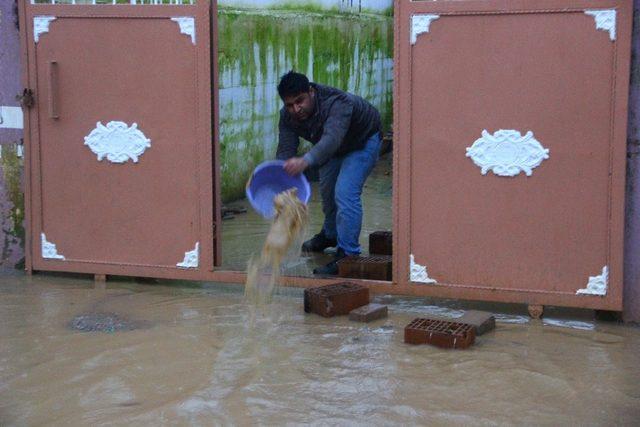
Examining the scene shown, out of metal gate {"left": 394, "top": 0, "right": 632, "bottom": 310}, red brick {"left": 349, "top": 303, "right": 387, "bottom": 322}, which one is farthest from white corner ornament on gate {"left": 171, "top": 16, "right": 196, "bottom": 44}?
red brick {"left": 349, "top": 303, "right": 387, "bottom": 322}

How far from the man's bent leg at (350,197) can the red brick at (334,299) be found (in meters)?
0.89

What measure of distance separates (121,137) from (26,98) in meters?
0.80

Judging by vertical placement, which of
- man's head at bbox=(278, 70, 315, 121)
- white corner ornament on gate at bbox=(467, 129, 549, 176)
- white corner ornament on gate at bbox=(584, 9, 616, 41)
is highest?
white corner ornament on gate at bbox=(584, 9, 616, 41)

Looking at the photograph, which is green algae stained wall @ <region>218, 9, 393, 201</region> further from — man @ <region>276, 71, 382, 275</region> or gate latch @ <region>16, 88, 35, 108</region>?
gate latch @ <region>16, 88, 35, 108</region>

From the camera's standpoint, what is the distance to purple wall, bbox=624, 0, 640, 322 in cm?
561

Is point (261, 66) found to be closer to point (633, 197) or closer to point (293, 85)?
point (293, 85)

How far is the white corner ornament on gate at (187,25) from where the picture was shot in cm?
643

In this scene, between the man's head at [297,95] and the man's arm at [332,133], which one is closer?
the man's arm at [332,133]

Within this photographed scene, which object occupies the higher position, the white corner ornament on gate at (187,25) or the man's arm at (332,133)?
the white corner ornament on gate at (187,25)

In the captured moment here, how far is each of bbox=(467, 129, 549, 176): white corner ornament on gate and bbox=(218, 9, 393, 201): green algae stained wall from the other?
4242 millimetres

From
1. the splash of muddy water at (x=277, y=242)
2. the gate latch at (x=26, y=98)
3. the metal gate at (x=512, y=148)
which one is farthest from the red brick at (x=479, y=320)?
the gate latch at (x=26, y=98)

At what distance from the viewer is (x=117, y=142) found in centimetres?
670

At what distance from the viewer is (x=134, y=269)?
6.80 meters

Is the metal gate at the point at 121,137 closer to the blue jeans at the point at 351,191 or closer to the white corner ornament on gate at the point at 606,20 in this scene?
the blue jeans at the point at 351,191
